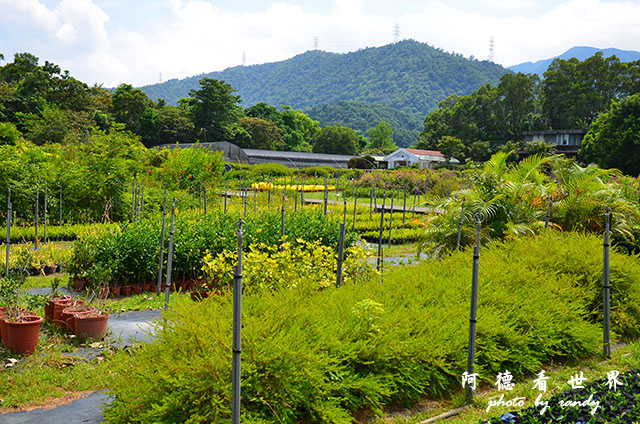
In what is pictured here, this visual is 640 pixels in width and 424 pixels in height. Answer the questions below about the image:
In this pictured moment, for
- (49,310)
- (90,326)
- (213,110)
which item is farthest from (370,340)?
(213,110)

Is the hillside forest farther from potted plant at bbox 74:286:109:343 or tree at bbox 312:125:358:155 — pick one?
potted plant at bbox 74:286:109:343

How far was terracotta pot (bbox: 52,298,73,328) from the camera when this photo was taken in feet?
19.6

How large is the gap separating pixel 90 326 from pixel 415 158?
183 ft

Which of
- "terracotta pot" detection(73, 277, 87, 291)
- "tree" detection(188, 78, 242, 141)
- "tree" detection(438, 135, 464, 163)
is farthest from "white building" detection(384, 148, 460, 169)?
"terracotta pot" detection(73, 277, 87, 291)

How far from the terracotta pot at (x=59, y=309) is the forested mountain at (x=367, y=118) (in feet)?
406

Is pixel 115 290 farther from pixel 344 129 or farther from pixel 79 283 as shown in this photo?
pixel 344 129

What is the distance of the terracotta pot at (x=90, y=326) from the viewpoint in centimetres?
573

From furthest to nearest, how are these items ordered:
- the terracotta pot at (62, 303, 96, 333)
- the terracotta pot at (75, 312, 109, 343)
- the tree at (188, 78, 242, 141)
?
1. the tree at (188, 78, 242, 141)
2. the terracotta pot at (62, 303, 96, 333)
3. the terracotta pot at (75, 312, 109, 343)

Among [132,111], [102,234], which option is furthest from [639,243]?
[132,111]

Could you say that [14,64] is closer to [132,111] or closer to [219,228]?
[132,111]

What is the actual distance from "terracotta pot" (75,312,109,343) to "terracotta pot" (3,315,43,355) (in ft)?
1.58

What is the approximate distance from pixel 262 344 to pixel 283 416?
48 cm

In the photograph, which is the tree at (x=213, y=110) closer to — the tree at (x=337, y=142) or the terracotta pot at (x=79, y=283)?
the tree at (x=337, y=142)

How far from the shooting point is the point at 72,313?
5.87 m
